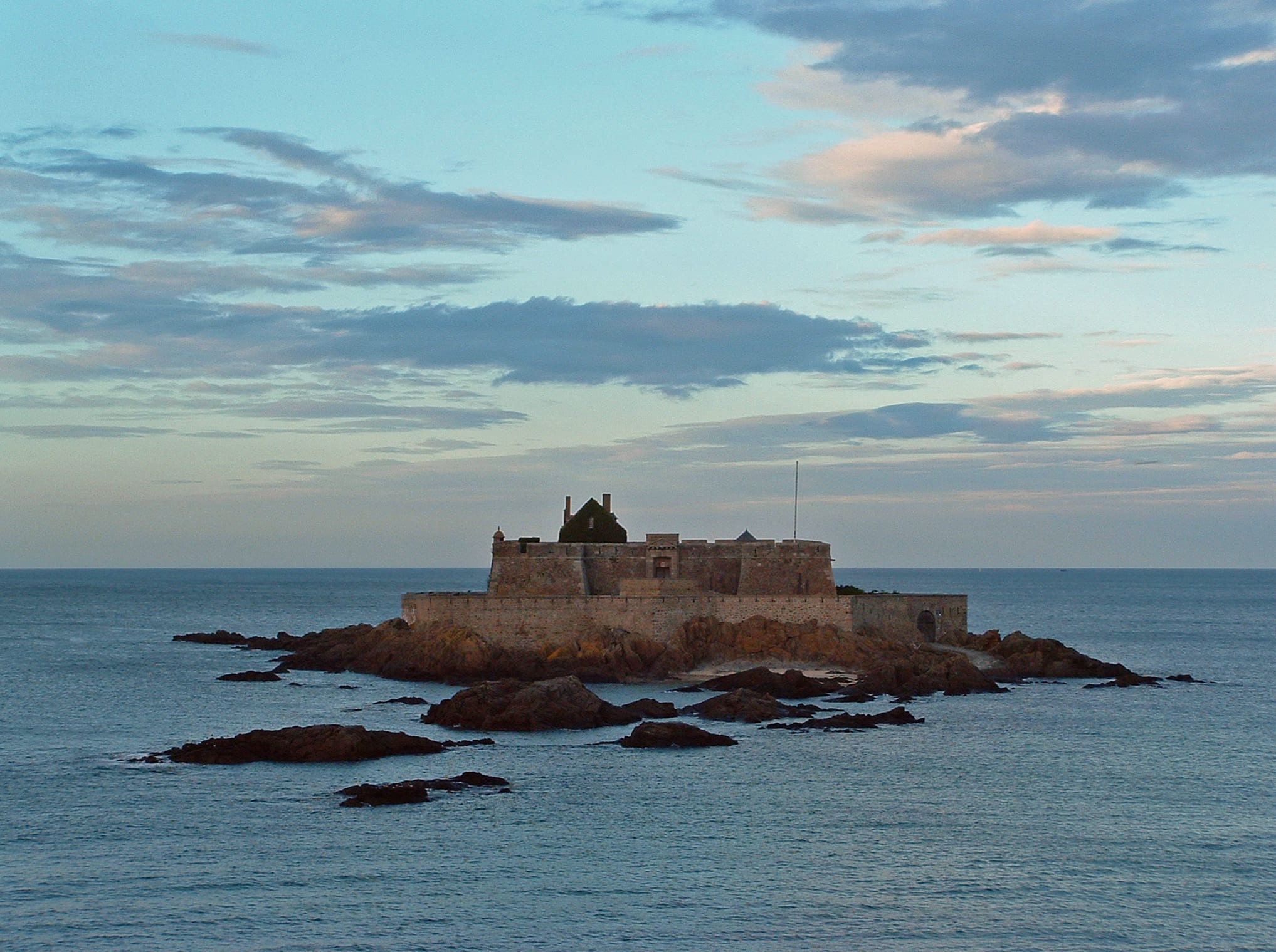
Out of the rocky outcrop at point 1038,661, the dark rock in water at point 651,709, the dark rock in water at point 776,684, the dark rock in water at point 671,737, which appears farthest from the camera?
the rocky outcrop at point 1038,661

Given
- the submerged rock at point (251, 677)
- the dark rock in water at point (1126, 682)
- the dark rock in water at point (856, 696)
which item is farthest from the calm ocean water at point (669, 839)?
the submerged rock at point (251, 677)

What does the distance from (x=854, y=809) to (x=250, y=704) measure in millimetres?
25322

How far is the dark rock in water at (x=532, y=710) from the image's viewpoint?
41656mm

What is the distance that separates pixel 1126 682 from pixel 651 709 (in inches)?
890

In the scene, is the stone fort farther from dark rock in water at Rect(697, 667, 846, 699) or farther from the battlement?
dark rock in water at Rect(697, 667, 846, 699)

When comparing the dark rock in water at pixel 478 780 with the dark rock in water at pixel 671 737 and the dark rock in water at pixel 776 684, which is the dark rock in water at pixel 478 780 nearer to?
the dark rock in water at pixel 671 737

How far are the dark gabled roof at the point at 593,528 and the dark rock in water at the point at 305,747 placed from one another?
27.1 metres

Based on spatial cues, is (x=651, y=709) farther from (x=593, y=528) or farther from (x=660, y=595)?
(x=593, y=528)

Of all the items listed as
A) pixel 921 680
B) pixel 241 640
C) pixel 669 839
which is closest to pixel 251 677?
pixel 241 640

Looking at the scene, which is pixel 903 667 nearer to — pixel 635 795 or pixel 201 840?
pixel 635 795

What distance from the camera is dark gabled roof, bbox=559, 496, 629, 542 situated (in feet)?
209

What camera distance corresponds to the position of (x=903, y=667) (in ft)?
170

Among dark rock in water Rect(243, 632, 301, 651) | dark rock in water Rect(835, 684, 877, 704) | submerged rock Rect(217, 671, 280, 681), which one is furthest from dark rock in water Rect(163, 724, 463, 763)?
dark rock in water Rect(243, 632, 301, 651)

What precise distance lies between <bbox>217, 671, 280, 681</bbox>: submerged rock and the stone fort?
6.29 metres
